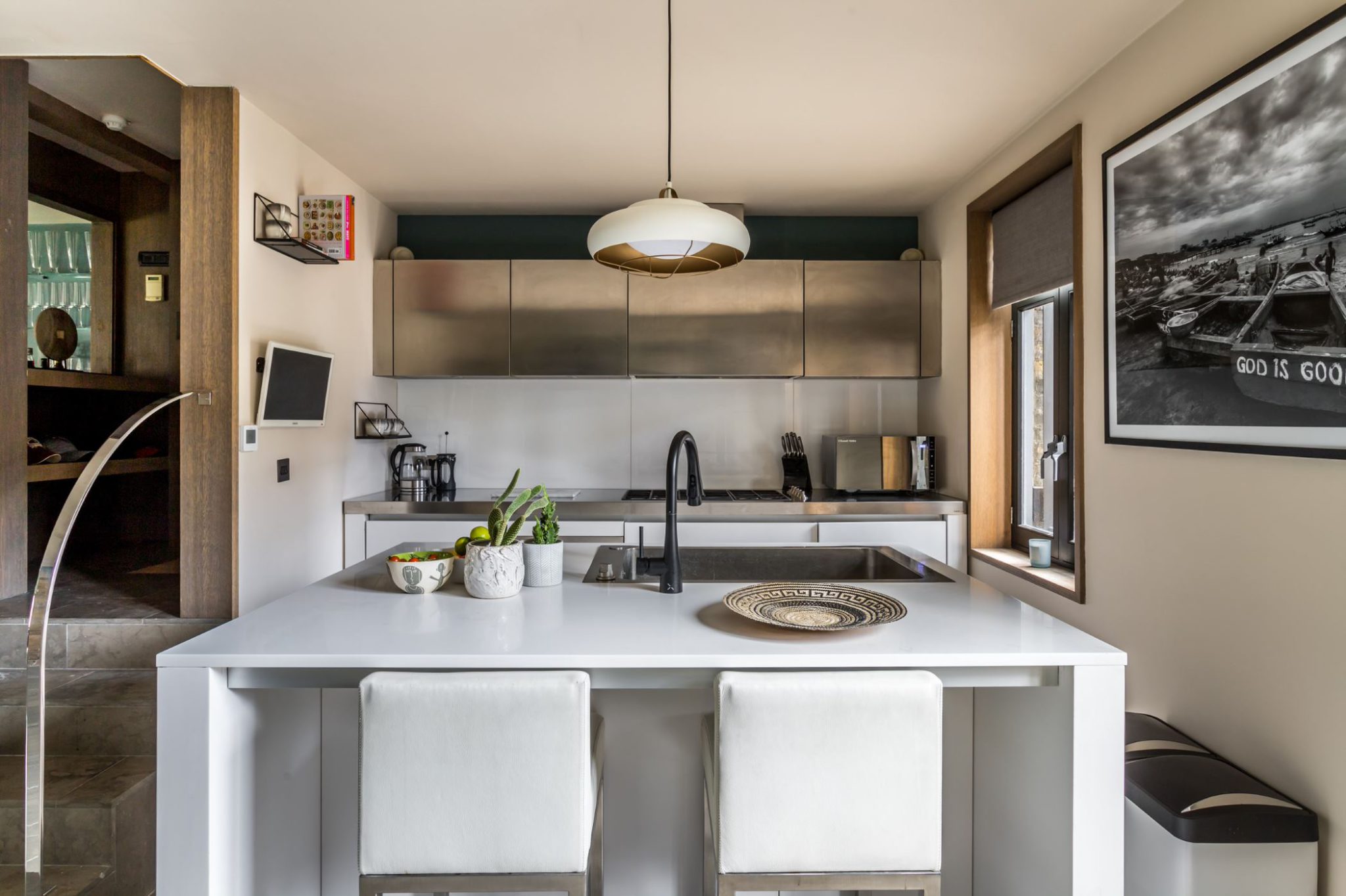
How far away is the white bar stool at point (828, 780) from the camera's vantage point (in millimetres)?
1229

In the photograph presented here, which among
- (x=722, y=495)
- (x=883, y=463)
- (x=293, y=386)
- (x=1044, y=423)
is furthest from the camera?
(x=722, y=495)

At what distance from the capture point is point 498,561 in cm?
176

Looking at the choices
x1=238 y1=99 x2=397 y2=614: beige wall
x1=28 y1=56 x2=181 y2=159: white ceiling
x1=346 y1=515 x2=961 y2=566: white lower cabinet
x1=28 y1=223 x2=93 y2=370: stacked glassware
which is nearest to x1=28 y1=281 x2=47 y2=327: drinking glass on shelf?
x1=28 y1=223 x2=93 y2=370: stacked glassware

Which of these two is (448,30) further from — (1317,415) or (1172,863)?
(1172,863)

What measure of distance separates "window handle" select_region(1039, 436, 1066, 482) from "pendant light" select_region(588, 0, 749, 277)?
5.65 ft

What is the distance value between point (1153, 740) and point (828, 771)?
122 centimetres

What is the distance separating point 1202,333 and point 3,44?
3644 millimetres

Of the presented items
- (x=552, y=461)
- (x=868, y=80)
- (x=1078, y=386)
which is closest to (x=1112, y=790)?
(x=1078, y=386)

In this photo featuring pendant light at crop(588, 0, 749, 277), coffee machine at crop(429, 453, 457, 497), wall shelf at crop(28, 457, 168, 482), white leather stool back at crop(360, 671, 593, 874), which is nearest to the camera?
white leather stool back at crop(360, 671, 593, 874)

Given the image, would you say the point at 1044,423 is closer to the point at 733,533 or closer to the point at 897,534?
the point at 897,534

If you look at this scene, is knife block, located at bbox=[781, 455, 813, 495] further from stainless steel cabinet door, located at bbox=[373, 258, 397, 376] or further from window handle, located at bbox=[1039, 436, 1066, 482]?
stainless steel cabinet door, located at bbox=[373, 258, 397, 376]

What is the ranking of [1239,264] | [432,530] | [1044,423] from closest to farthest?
1. [1239,264]
2. [1044,423]
3. [432,530]

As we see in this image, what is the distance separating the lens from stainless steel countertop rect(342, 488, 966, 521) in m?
3.46

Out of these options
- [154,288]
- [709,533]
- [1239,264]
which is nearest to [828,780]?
[1239,264]
